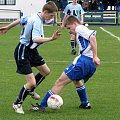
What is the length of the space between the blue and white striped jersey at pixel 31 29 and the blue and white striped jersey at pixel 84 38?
2.07 ft

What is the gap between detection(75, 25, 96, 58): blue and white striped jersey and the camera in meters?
8.96


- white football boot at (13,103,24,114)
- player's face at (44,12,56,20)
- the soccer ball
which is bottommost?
white football boot at (13,103,24,114)

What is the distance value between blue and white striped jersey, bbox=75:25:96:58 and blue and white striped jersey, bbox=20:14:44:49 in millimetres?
632

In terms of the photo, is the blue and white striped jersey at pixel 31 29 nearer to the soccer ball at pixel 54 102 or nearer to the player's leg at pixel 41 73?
the player's leg at pixel 41 73

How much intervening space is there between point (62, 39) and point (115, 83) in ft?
47.0

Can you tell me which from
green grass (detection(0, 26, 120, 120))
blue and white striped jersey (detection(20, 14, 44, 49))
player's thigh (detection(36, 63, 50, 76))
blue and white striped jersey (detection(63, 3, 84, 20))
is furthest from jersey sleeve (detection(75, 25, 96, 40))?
blue and white striped jersey (detection(63, 3, 84, 20))

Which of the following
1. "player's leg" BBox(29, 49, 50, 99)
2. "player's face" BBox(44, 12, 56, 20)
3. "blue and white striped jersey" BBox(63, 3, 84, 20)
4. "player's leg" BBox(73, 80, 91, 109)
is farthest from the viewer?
"blue and white striped jersey" BBox(63, 3, 84, 20)

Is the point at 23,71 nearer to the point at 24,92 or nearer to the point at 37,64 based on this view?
the point at 24,92

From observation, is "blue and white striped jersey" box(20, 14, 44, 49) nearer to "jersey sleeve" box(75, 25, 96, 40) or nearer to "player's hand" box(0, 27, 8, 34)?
"player's hand" box(0, 27, 8, 34)

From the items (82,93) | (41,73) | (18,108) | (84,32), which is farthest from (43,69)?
(84,32)

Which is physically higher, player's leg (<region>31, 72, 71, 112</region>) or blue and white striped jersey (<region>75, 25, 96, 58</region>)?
blue and white striped jersey (<region>75, 25, 96, 58</region>)

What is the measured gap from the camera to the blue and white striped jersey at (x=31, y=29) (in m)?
8.80

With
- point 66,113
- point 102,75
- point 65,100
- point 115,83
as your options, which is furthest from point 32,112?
point 102,75

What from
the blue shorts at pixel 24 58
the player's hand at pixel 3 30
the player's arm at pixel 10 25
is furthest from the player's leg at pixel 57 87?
the player's hand at pixel 3 30
